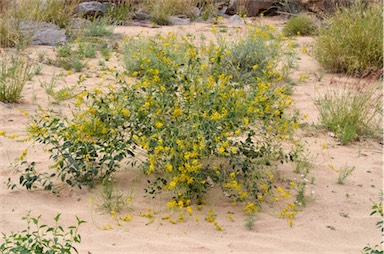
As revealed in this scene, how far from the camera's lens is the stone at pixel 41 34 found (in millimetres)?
8180

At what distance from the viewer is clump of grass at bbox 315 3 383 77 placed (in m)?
7.15

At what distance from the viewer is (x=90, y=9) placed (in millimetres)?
10633

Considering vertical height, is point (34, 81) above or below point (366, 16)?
below

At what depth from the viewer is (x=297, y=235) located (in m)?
3.47

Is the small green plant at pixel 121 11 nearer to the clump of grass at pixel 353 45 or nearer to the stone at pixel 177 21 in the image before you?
the stone at pixel 177 21

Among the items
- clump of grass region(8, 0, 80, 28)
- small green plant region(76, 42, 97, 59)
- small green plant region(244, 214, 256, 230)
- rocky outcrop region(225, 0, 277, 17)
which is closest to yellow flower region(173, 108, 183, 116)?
small green plant region(244, 214, 256, 230)

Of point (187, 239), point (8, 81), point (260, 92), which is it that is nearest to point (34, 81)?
point (8, 81)

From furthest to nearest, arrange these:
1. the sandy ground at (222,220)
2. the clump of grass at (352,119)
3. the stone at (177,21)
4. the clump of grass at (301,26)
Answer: the stone at (177,21) < the clump of grass at (301,26) < the clump of grass at (352,119) < the sandy ground at (222,220)

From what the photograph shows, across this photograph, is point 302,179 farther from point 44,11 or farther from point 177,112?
point 44,11

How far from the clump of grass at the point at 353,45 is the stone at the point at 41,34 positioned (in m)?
3.39

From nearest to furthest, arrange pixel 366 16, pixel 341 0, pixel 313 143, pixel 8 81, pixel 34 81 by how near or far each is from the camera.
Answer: pixel 313 143, pixel 8 81, pixel 34 81, pixel 366 16, pixel 341 0

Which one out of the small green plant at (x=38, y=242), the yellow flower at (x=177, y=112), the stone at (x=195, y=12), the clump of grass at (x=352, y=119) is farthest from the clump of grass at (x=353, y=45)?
the small green plant at (x=38, y=242)

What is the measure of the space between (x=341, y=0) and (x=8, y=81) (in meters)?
7.57

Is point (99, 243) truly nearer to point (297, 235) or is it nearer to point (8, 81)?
point (297, 235)
